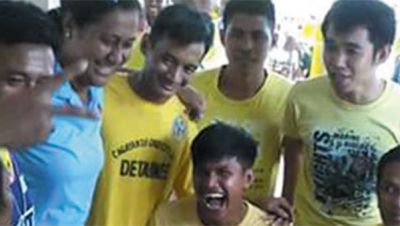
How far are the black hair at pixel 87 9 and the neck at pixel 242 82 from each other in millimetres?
538

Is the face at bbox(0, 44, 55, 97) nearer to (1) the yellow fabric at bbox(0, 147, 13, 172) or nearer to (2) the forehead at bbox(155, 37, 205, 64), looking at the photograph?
(1) the yellow fabric at bbox(0, 147, 13, 172)

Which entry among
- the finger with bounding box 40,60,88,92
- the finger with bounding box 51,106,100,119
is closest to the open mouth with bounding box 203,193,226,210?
the finger with bounding box 51,106,100,119

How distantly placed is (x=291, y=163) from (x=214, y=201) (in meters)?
0.34

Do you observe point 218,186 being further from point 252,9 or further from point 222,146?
point 252,9

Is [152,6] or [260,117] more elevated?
[152,6]

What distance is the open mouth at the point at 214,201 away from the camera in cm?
202

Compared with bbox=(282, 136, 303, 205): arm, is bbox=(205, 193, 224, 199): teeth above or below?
below

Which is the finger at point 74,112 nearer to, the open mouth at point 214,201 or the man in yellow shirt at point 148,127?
the man in yellow shirt at point 148,127

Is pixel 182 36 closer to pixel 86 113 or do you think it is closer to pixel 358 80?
pixel 358 80

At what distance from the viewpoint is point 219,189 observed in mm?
2043

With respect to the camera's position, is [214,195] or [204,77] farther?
[204,77]

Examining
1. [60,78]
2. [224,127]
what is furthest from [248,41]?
[60,78]

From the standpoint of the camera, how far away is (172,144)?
201 centimetres

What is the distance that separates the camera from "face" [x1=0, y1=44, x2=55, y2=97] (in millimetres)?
1234
